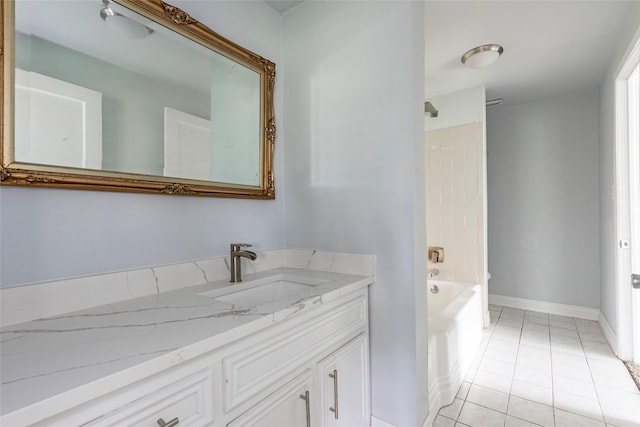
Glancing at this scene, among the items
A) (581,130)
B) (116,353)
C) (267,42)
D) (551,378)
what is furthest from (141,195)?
(581,130)

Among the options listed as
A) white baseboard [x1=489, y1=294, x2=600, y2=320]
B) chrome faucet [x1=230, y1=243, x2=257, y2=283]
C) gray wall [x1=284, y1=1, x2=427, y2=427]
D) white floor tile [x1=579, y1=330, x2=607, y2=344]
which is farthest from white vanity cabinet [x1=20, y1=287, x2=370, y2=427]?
white baseboard [x1=489, y1=294, x2=600, y2=320]

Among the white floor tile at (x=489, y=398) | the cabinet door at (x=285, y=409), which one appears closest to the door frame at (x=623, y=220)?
the white floor tile at (x=489, y=398)

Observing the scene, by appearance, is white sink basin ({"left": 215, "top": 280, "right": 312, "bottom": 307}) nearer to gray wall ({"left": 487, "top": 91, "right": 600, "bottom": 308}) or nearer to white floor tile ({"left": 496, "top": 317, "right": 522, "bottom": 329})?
white floor tile ({"left": 496, "top": 317, "right": 522, "bottom": 329})

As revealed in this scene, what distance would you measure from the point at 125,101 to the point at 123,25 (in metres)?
0.30

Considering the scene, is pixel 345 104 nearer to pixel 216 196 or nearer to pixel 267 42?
pixel 267 42

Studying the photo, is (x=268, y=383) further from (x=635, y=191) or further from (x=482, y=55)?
(x=635, y=191)

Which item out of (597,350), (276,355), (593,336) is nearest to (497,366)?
(597,350)

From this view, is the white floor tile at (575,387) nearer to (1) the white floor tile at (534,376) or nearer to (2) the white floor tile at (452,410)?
(1) the white floor tile at (534,376)

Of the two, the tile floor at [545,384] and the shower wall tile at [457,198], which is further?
the shower wall tile at [457,198]

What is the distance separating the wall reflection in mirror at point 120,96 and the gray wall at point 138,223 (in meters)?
0.13

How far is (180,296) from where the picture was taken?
1129mm

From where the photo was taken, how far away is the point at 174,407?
699 mm

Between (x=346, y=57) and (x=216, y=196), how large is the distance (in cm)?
99

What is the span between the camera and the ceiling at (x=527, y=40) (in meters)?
1.79
